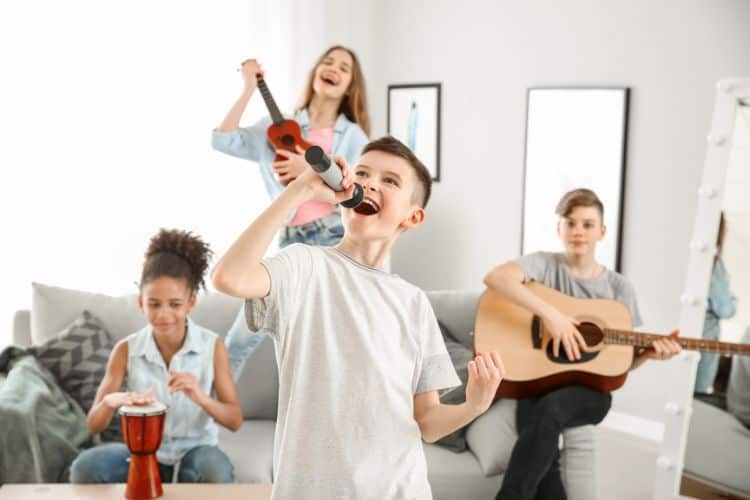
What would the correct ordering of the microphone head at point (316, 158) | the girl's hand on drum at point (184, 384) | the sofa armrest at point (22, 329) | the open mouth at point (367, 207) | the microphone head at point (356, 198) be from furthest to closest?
the sofa armrest at point (22, 329) < the girl's hand on drum at point (184, 384) < the open mouth at point (367, 207) < the microphone head at point (356, 198) < the microphone head at point (316, 158)

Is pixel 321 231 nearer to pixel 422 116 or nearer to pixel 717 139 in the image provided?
pixel 717 139

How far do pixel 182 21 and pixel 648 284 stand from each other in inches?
89.7

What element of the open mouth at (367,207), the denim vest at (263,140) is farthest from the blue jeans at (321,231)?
the open mouth at (367,207)

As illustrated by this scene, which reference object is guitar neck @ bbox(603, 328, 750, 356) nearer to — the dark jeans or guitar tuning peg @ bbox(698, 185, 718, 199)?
the dark jeans

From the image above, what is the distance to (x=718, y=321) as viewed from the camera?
332 centimetres

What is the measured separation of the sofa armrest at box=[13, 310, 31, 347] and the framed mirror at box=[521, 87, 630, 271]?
7.43ft

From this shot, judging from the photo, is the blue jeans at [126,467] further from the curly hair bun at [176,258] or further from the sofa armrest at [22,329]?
the sofa armrest at [22,329]

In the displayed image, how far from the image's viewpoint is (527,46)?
457 cm

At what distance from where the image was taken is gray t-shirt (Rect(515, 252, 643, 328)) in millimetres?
3230

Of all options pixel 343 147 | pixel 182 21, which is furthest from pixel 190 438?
pixel 182 21

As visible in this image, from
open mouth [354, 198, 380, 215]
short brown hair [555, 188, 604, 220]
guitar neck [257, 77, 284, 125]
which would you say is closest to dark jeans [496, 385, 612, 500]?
short brown hair [555, 188, 604, 220]

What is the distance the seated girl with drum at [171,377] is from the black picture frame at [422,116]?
2360mm

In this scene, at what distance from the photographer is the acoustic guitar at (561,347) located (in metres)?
3.05

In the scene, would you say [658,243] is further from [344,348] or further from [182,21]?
[344,348]
